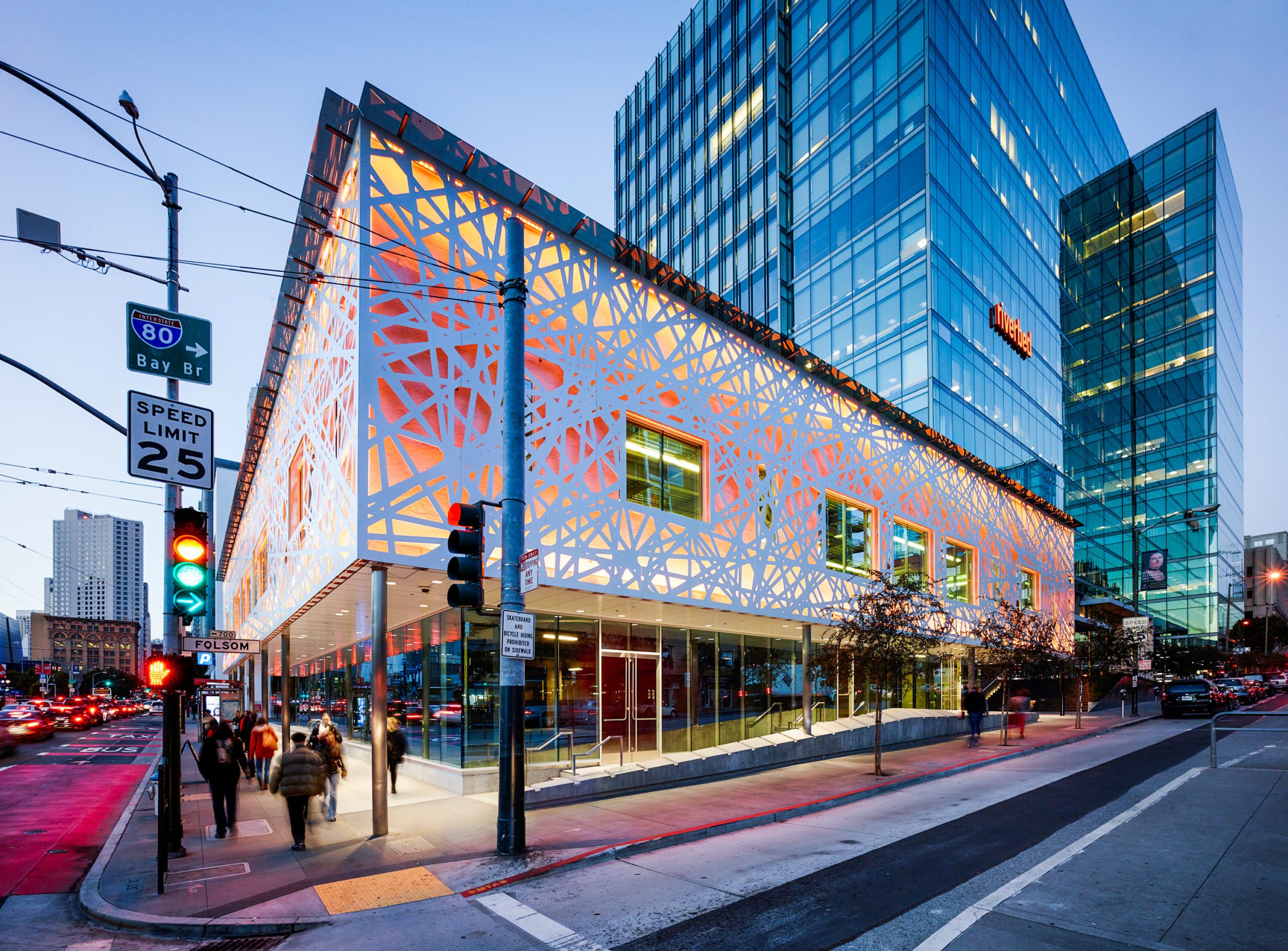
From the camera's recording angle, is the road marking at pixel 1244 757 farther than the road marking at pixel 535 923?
Yes

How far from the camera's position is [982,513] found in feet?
114

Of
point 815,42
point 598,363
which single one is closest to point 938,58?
point 815,42

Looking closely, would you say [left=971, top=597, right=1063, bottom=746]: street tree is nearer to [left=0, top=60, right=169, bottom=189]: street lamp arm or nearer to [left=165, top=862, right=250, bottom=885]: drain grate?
[left=165, top=862, right=250, bottom=885]: drain grate

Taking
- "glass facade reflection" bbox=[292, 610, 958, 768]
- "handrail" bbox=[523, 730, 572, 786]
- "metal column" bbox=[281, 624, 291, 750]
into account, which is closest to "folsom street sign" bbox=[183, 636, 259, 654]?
"glass facade reflection" bbox=[292, 610, 958, 768]

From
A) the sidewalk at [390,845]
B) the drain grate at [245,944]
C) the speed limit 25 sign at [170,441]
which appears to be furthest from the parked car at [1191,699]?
the speed limit 25 sign at [170,441]

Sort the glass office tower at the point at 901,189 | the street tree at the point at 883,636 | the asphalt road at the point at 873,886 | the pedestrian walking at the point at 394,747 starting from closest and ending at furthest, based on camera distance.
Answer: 1. the asphalt road at the point at 873,886
2. the pedestrian walking at the point at 394,747
3. the street tree at the point at 883,636
4. the glass office tower at the point at 901,189

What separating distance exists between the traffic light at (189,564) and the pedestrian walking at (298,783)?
8.53 ft

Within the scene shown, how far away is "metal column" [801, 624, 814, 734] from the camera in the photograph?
72.2 feet

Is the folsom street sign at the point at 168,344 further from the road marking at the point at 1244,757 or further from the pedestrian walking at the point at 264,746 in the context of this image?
the road marking at the point at 1244,757

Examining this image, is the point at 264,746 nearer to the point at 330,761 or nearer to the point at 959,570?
the point at 330,761

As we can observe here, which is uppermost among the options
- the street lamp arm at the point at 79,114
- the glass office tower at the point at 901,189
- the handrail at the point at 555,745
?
the glass office tower at the point at 901,189

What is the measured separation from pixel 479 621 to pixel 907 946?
11.2m

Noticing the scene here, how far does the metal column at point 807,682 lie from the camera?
22.0m

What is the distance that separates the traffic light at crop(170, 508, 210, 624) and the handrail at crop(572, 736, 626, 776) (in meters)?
8.53
